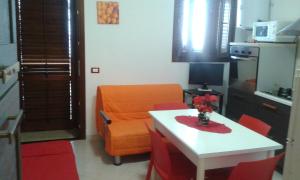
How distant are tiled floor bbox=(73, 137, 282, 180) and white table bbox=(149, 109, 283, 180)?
968 mm

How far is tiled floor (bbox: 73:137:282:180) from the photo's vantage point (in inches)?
123

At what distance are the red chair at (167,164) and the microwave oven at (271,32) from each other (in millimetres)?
1860

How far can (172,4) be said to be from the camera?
166 inches

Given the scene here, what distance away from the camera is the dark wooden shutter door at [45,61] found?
4043 mm

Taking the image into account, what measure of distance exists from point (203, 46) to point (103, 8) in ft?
5.50

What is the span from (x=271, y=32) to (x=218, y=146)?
1.93 m

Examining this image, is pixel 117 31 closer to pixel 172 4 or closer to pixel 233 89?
pixel 172 4

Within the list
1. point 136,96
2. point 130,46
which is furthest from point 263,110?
point 130,46


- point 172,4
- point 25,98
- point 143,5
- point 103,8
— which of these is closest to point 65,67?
point 25,98

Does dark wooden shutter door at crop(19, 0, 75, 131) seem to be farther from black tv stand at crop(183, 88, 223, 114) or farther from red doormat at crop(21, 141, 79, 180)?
red doormat at crop(21, 141, 79, 180)

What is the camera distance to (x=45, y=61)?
416 centimetres

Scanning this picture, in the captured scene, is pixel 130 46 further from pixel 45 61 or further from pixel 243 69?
pixel 243 69

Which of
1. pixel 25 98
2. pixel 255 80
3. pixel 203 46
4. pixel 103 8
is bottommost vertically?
pixel 25 98

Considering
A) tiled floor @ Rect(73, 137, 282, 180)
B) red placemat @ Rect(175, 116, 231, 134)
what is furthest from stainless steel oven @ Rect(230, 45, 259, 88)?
red placemat @ Rect(175, 116, 231, 134)
